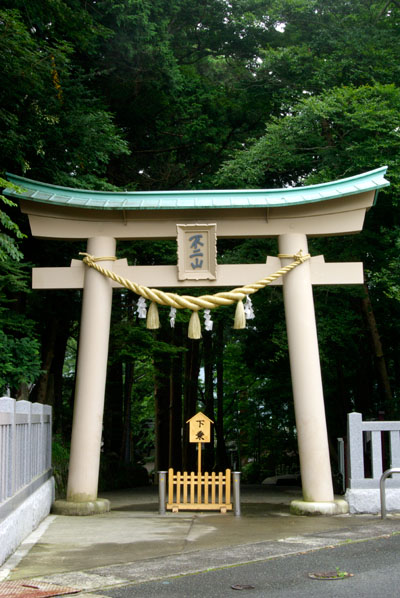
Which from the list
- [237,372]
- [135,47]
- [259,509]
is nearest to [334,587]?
[259,509]

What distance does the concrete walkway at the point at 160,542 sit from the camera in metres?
6.27

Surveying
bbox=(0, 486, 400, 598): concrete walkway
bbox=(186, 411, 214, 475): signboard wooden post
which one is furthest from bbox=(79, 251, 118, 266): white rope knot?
bbox=(0, 486, 400, 598): concrete walkway

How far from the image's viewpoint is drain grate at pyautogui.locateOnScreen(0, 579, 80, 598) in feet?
17.5

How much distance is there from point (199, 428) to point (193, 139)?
34.1 feet

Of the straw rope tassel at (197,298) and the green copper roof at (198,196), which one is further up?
the green copper roof at (198,196)

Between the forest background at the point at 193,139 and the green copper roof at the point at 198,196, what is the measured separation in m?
0.82

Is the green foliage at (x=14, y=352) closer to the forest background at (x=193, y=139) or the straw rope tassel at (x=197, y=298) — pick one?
the forest background at (x=193, y=139)

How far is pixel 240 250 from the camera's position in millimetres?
16688

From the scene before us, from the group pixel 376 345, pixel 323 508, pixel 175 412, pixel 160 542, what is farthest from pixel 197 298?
pixel 175 412

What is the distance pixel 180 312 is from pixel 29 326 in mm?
5631

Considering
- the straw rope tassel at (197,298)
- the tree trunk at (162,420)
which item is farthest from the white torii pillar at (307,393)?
the tree trunk at (162,420)

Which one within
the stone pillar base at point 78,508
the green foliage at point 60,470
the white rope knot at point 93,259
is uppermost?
the white rope knot at point 93,259

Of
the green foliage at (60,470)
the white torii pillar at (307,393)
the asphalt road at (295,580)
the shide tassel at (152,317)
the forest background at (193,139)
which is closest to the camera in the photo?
the asphalt road at (295,580)

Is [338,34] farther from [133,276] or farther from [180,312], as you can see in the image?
[133,276]
